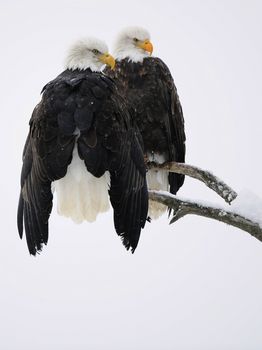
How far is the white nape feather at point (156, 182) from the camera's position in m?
6.91

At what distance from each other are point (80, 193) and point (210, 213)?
95cm

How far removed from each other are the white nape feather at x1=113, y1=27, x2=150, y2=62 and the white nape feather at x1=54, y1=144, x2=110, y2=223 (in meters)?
2.46

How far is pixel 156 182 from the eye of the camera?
277 inches

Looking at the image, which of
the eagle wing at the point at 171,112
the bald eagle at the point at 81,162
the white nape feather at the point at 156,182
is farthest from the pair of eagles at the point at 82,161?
the white nape feather at the point at 156,182

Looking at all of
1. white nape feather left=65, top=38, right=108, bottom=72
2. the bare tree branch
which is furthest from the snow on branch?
white nape feather left=65, top=38, right=108, bottom=72

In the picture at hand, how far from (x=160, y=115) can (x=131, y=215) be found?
2.22 m

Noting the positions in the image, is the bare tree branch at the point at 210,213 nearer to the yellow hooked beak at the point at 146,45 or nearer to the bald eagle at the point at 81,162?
the bald eagle at the point at 81,162

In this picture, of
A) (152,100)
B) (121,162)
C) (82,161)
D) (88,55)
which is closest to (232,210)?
(121,162)

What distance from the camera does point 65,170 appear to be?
458 centimetres

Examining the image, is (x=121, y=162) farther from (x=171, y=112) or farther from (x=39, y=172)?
(x=171, y=112)

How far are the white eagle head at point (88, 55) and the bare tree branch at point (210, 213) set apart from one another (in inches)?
53.4

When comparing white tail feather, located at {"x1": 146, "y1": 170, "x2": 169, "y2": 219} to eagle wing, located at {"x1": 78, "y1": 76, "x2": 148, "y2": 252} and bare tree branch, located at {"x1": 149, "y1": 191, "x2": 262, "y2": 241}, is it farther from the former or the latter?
bare tree branch, located at {"x1": 149, "y1": 191, "x2": 262, "y2": 241}

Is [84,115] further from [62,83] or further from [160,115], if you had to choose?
[160,115]

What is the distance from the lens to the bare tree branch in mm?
4105
